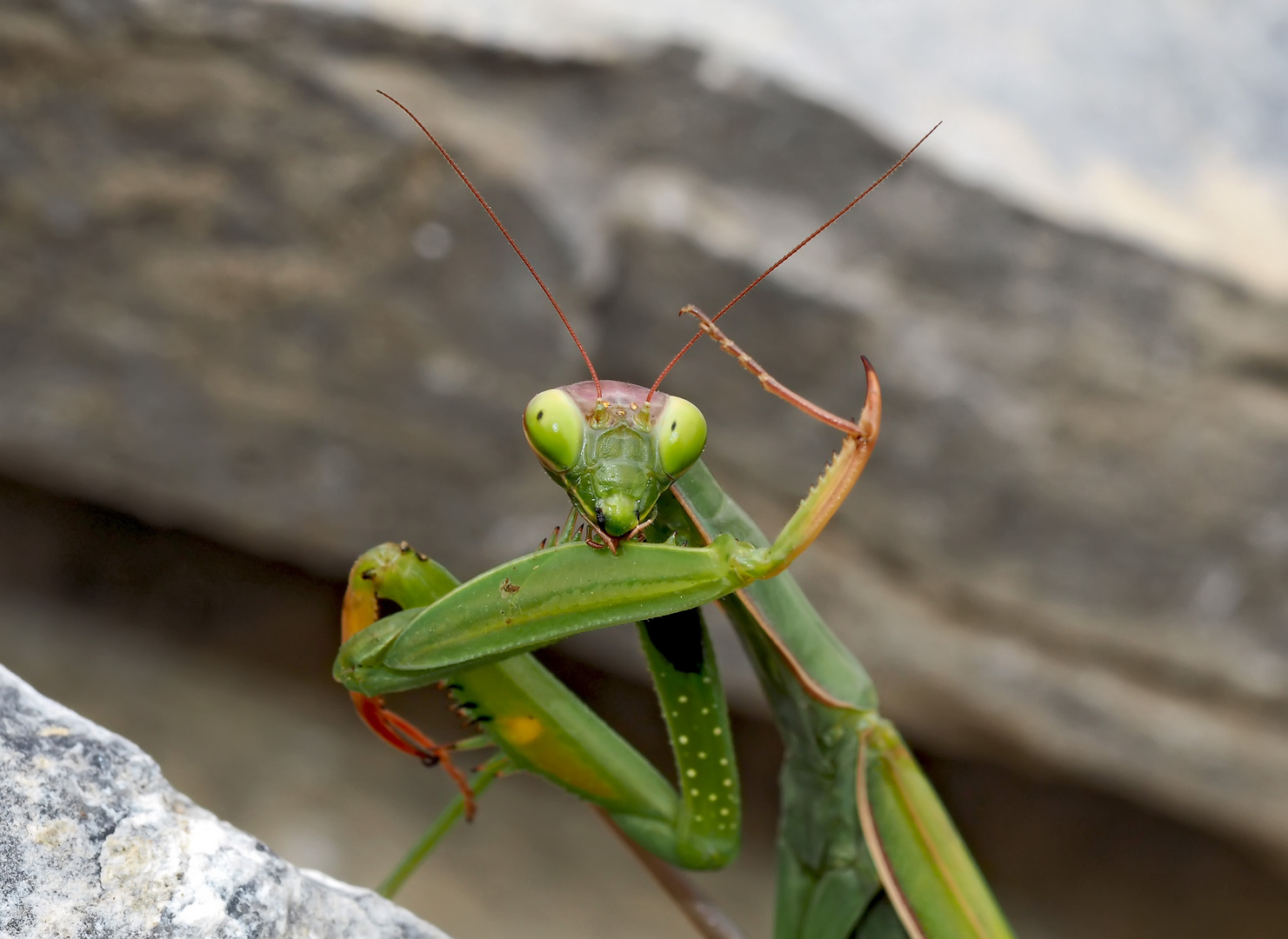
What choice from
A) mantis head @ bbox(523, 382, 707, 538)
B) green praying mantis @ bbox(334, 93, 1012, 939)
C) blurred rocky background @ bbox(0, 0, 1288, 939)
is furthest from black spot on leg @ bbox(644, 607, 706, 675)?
blurred rocky background @ bbox(0, 0, 1288, 939)

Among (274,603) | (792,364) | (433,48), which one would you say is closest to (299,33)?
(433,48)

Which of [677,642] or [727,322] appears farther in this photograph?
[727,322]

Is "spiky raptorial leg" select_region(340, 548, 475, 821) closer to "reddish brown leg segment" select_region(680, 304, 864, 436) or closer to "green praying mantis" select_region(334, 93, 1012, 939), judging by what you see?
"green praying mantis" select_region(334, 93, 1012, 939)

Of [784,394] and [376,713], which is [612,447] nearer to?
[784,394]

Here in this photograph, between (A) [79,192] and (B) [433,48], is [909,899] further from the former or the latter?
(A) [79,192]

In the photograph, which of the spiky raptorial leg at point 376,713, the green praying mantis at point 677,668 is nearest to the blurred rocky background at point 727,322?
the green praying mantis at point 677,668

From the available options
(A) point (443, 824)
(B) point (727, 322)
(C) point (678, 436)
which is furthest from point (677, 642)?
(B) point (727, 322)

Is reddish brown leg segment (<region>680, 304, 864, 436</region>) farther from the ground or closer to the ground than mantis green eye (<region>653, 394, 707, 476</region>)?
farther from the ground
